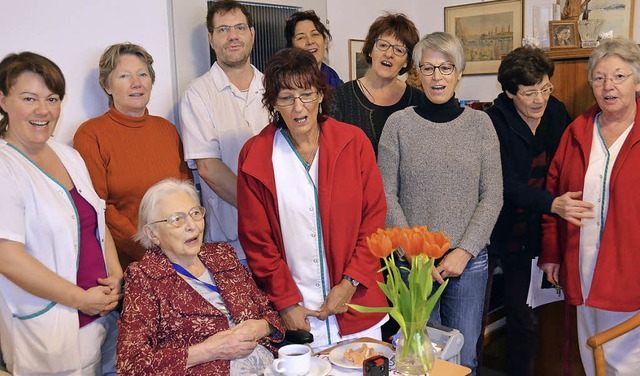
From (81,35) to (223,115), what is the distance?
0.70 meters

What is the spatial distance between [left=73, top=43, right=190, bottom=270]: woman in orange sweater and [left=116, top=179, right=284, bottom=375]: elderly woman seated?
428 mm

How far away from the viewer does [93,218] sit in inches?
85.5

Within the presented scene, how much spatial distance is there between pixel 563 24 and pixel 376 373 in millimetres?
2362

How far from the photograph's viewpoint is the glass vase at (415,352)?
164cm

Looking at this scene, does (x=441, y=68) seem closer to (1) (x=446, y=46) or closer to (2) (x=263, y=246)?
(1) (x=446, y=46)

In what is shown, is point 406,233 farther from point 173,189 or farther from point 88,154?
point 88,154

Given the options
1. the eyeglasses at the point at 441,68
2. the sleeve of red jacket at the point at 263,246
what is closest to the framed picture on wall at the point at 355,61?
the eyeglasses at the point at 441,68

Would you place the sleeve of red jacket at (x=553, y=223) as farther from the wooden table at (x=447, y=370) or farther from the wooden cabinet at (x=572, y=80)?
the wooden table at (x=447, y=370)

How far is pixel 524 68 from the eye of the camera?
2693mm

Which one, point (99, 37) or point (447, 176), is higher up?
point (99, 37)

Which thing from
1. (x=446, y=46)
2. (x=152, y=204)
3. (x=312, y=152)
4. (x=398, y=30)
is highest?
(x=398, y=30)

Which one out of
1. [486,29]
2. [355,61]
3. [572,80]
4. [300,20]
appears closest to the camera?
[572,80]

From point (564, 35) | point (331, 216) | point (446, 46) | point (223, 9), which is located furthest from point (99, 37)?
point (564, 35)

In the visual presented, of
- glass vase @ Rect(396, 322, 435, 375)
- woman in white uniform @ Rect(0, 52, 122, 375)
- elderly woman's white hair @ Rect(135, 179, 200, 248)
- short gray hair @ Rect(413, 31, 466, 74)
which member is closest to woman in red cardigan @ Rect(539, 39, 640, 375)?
short gray hair @ Rect(413, 31, 466, 74)
